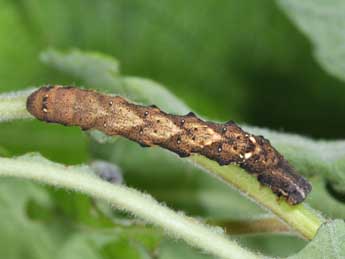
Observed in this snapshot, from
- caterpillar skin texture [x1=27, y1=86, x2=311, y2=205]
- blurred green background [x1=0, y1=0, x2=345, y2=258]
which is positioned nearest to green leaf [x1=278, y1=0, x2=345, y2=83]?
caterpillar skin texture [x1=27, y1=86, x2=311, y2=205]

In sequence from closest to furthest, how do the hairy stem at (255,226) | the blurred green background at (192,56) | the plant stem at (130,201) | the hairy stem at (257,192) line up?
the plant stem at (130,201)
the hairy stem at (257,192)
the hairy stem at (255,226)
the blurred green background at (192,56)

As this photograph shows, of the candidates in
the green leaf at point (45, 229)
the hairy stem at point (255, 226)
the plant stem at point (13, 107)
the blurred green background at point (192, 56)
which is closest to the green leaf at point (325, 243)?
the hairy stem at point (255, 226)

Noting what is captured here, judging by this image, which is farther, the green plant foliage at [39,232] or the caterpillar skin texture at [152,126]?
the green plant foliage at [39,232]

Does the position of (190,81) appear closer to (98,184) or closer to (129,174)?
(129,174)

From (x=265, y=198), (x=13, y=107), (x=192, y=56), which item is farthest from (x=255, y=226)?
(x=192, y=56)

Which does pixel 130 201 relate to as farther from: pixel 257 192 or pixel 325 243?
pixel 325 243

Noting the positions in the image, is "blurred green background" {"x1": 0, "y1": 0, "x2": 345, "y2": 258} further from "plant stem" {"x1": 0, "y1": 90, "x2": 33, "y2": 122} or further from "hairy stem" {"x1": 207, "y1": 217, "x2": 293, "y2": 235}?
"plant stem" {"x1": 0, "y1": 90, "x2": 33, "y2": 122}

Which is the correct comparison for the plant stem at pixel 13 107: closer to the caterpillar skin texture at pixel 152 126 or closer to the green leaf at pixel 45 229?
the caterpillar skin texture at pixel 152 126
